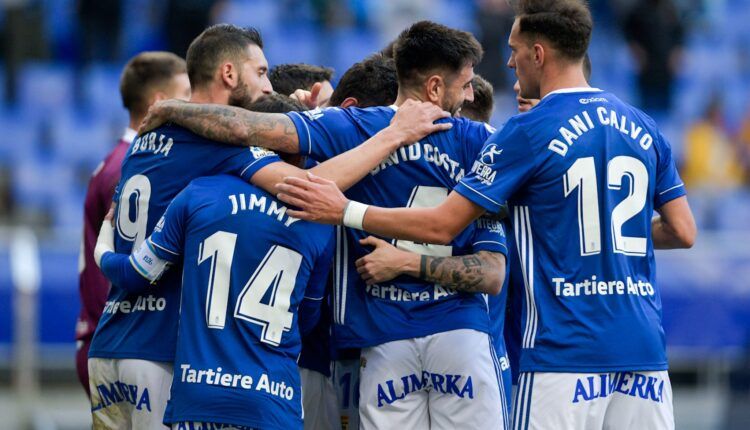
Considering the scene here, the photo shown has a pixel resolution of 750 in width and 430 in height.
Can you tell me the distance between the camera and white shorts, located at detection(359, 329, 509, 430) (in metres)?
5.45

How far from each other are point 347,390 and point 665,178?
1.99 meters

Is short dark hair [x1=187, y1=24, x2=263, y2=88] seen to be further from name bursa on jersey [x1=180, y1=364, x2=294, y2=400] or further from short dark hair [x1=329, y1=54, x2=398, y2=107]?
name bursa on jersey [x1=180, y1=364, x2=294, y2=400]

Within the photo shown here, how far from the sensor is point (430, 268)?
5.43 m

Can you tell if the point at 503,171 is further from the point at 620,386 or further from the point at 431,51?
the point at 620,386

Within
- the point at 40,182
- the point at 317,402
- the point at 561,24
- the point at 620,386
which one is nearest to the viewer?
the point at 620,386

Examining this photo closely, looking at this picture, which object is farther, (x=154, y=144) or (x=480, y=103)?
(x=480, y=103)

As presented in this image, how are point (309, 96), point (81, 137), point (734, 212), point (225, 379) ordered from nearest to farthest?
point (225, 379), point (309, 96), point (81, 137), point (734, 212)

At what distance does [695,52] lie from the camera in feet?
62.1

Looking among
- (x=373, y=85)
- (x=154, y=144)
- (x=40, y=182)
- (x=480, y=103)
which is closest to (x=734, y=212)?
(x=40, y=182)

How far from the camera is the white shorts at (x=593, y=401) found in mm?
4992

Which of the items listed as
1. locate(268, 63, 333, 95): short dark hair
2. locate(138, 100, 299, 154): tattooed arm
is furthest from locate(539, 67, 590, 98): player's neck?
locate(268, 63, 333, 95): short dark hair

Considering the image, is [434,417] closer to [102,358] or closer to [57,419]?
[102,358]

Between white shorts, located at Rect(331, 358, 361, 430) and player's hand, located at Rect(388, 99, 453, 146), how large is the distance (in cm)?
129

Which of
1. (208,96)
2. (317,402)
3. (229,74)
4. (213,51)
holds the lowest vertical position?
(317,402)
